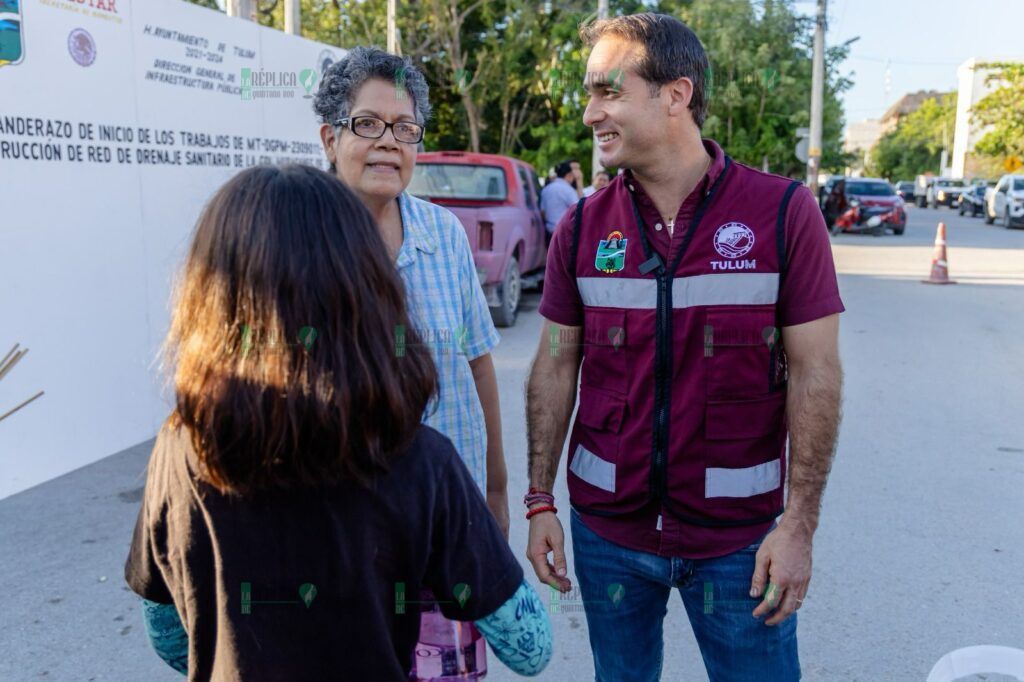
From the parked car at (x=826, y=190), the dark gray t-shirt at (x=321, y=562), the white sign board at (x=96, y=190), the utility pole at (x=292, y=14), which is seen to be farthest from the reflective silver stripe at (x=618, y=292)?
the parked car at (x=826, y=190)

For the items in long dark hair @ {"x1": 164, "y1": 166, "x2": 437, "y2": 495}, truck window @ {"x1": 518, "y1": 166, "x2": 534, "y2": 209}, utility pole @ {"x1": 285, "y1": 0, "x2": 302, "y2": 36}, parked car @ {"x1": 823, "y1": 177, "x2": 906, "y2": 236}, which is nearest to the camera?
long dark hair @ {"x1": 164, "y1": 166, "x2": 437, "y2": 495}

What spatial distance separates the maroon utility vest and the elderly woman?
0.37 metres

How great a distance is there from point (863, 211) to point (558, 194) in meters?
16.6

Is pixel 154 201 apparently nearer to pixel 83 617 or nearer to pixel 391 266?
pixel 83 617

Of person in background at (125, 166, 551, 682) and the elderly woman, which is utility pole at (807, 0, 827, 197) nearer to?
the elderly woman

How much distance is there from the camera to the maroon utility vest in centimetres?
204

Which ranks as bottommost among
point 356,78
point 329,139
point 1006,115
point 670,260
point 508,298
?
point 508,298

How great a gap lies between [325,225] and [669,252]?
1.01 meters

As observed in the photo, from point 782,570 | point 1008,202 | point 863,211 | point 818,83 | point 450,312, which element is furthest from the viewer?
point 1008,202

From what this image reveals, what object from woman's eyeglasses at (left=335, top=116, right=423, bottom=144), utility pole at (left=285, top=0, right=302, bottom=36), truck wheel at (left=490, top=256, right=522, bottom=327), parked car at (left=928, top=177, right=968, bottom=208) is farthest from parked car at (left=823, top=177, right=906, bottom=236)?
parked car at (left=928, top=177, right=968, bottom=208)

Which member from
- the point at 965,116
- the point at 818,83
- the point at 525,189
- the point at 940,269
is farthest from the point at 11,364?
the point at 965,116

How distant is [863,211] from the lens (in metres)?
25.8

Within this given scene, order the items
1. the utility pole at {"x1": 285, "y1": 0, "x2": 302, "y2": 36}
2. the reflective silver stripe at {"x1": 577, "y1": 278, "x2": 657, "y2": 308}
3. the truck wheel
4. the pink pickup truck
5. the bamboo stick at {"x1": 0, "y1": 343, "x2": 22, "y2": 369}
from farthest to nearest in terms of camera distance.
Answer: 1. the utility pole at {"x1": 285, "y1": 0, "x2": 302, "y2": 36}
2. the truck wheel
3. the pink pickup truck
4. the bamboo stick at {"x1": 0, "y1": 343, "x2": 22, "y2": 369}
5. the reflective silver stripe at {"x1": 577, "y1": 278, "x2": 657, "y2": 308}

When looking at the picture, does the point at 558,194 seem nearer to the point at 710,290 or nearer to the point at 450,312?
the point at 450,312
